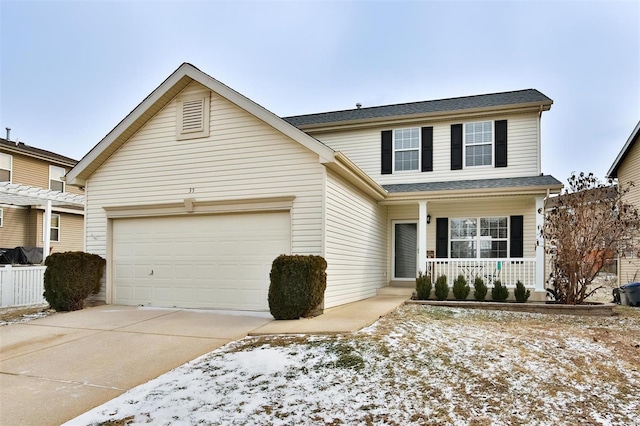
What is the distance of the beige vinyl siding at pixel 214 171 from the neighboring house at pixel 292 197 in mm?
29

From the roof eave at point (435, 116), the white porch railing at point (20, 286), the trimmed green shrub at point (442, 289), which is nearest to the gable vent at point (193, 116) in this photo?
the roof eave at point (435, 116)

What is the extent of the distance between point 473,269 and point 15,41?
50.8 ft

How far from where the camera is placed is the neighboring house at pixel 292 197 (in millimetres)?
8930

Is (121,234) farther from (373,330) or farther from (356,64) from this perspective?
(356,64)

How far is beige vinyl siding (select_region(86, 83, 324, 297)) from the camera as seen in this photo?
861 centimetres

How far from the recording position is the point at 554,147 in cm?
2005

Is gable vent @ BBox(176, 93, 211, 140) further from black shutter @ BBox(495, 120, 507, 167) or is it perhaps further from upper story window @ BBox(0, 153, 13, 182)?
upper story window @ BBox(0, 153, 13, 182)

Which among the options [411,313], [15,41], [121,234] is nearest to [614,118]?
[411,313]

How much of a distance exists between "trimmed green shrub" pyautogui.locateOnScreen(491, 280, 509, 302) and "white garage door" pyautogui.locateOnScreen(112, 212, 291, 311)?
556 centimetres

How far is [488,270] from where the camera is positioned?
1120cm

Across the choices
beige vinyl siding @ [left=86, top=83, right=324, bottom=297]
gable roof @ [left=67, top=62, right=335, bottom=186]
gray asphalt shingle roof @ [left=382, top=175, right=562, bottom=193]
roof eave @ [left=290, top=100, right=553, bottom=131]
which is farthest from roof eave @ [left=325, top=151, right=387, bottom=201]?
roof eave @ [left=290, top=100, right=553, bottom=131]

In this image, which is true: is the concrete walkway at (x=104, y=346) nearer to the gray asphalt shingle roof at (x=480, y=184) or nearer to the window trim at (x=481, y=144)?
the gray asphalt shingle roof at (x=480, y=184)

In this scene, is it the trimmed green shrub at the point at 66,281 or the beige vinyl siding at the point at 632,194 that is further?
the beige vinyl siding at the point at 632,194

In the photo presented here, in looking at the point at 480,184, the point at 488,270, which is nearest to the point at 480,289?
the point at 488,270
